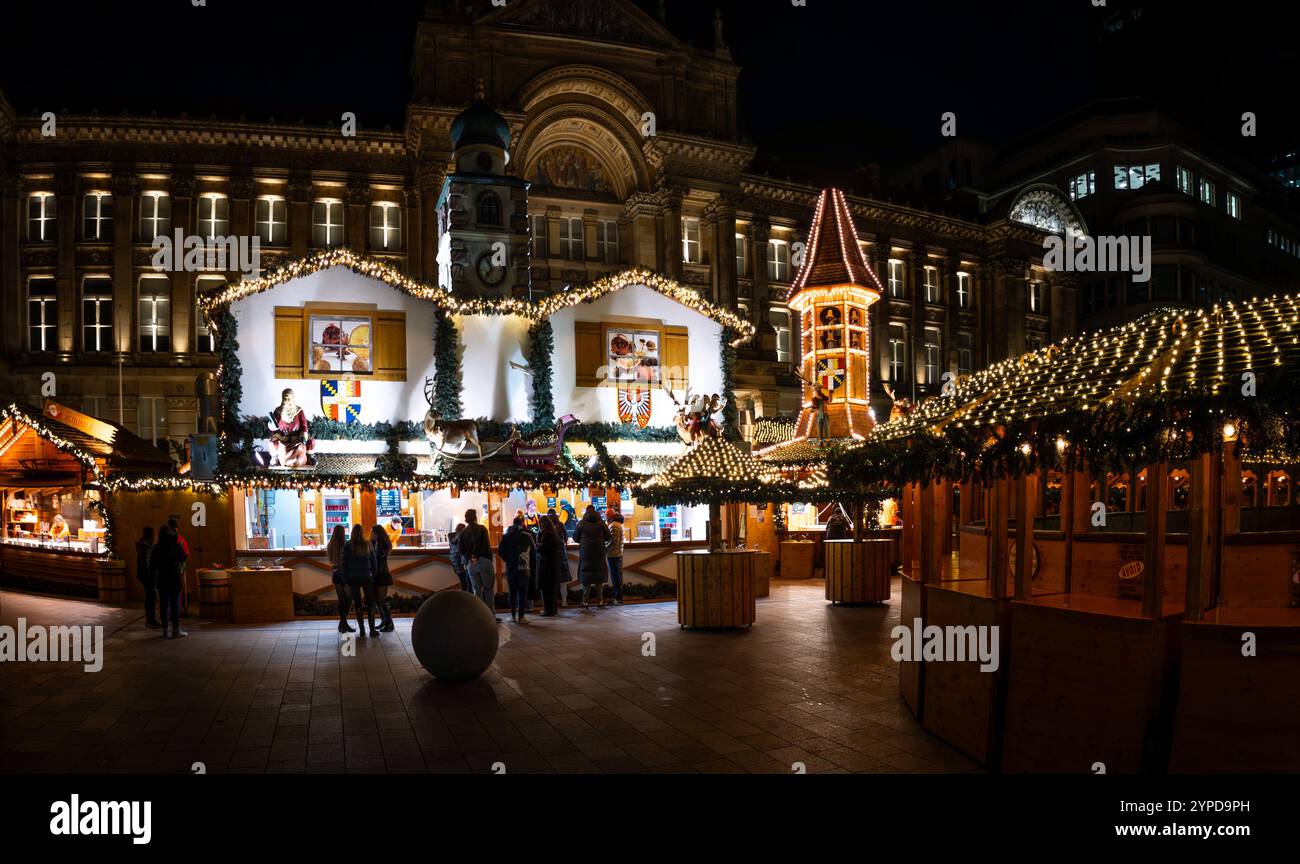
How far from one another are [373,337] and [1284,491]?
62.0ft

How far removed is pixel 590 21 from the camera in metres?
35.2

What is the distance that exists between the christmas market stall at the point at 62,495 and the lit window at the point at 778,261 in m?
28.0

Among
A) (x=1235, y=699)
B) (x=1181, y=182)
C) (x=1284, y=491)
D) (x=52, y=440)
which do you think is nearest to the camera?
(x=1235, y=699)

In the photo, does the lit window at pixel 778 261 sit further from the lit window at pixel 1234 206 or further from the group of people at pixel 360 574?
the lit window at pixel 1234 206

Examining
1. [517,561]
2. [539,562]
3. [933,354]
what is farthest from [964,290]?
[517,561]

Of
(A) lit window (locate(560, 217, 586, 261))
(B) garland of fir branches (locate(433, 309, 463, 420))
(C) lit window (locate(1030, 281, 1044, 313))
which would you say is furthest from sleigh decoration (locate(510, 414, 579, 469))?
(C) lit window (locate(1030, 281, 1044, 313))

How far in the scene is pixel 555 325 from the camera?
2023 centimetres

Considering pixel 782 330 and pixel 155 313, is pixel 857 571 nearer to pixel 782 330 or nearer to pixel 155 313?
pixel 782 330

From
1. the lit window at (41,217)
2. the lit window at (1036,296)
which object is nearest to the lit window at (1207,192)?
the lit window at (1036,296)

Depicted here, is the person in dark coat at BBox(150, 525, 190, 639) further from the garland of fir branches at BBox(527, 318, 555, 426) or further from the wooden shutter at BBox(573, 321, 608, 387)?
the wooden shutter at BBox(573, 321, 608, 387)

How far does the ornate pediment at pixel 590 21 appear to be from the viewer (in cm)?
3397

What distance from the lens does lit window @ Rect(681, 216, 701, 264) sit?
1506 inches
